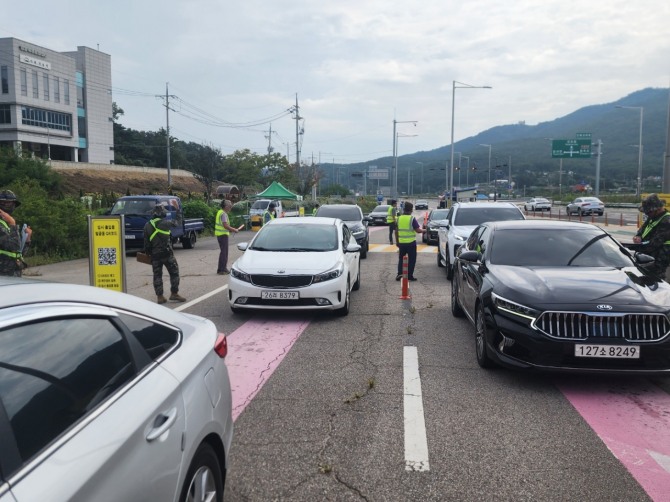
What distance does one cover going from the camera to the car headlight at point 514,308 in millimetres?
5461

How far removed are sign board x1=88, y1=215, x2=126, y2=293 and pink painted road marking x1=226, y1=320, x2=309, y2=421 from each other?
253 centimetres

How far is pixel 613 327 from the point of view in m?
5.32

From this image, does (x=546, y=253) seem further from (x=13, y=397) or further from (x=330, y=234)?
(x=13, y=397)

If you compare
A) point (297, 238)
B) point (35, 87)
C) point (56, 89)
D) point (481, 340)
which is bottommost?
point (481, 340)

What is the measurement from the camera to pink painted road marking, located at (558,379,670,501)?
3.95m

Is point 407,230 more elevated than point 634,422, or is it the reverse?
point 407,230

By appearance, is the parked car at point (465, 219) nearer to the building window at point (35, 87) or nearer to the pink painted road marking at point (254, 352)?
the pink painted road marking at point (254, 352)

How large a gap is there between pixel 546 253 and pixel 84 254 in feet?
49.2

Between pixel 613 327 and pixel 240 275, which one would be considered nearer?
pixel 613 327

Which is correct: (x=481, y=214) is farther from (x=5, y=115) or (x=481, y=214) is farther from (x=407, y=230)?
(x=5, y=115)

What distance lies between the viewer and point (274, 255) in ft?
30.2

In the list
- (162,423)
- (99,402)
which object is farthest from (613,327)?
(99,402)

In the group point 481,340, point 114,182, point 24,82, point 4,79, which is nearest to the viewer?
point 481,340

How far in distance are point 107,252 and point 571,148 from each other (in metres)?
63.1
